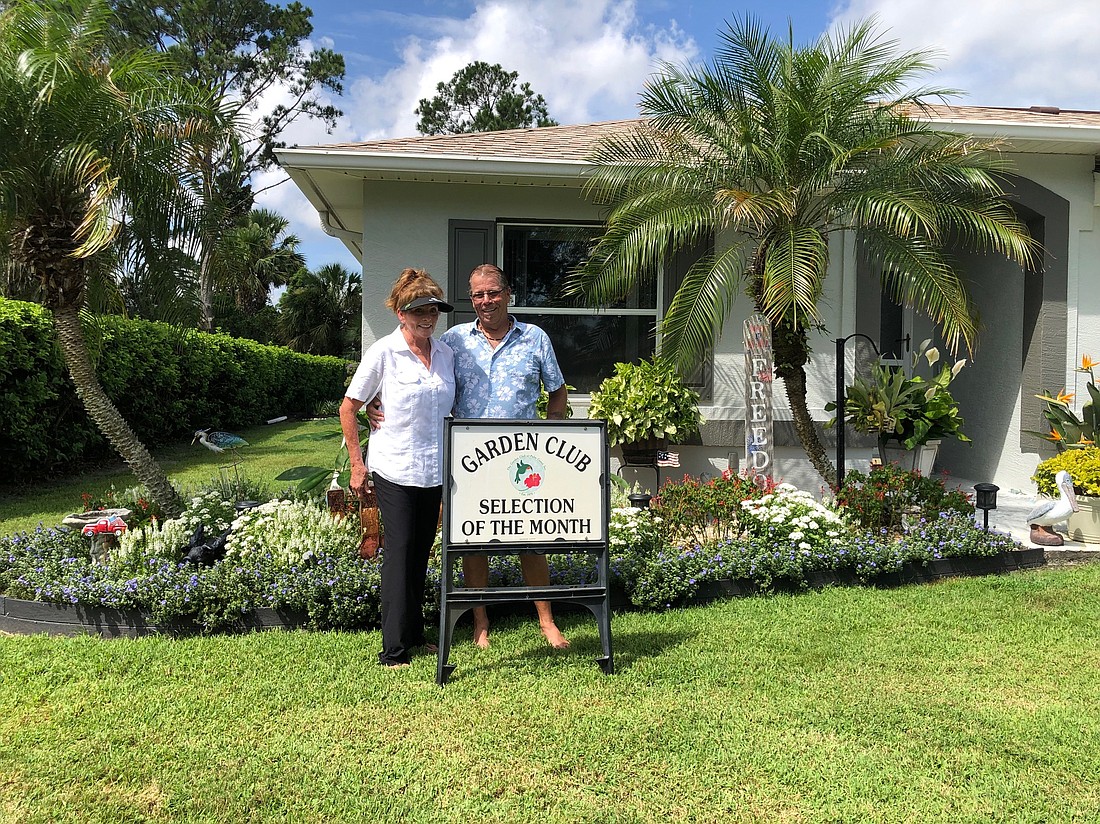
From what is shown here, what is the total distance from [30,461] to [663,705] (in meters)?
8.05

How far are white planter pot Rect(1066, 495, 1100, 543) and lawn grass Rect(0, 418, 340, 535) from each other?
5.84m

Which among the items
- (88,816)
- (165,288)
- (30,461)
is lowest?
(88,816)

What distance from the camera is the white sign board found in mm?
3336

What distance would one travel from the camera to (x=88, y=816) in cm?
228

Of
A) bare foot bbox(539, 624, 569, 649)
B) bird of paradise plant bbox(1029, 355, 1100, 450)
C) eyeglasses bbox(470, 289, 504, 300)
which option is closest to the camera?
eyeglasses bbox(470, 289, 504, 300)

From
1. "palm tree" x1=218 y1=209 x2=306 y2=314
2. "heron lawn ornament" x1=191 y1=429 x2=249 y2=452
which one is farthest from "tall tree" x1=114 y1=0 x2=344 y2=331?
"heron lawn ornament" x1=191 y1=429 x2=249 y2=452

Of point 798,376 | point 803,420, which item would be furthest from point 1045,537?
point 798,376

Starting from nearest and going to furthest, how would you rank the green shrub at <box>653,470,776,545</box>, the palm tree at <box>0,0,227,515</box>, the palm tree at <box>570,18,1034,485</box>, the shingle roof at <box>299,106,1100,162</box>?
1. the palm tree at <box>0,0,227,515</box>
2. the green shrub at <box>653,470,776,545</box>
3. the palm tree at <box>570,18,1034,485</box>
4. the shingle roof at <box>299,106,1100,162</box>

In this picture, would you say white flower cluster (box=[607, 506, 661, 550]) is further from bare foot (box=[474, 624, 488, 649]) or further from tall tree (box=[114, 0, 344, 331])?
tall tree (box=[114, 0, 344, 331])

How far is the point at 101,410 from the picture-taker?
509cm

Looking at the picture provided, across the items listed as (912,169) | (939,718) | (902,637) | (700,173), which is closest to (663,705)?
(939,718)

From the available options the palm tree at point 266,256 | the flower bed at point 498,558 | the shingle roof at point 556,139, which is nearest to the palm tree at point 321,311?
the palm tree at point 266,256

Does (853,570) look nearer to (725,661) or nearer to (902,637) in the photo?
(902,637)

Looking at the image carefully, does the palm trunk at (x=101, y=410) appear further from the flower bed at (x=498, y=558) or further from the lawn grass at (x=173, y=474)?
the lawn grass at (x=173, y=474)
